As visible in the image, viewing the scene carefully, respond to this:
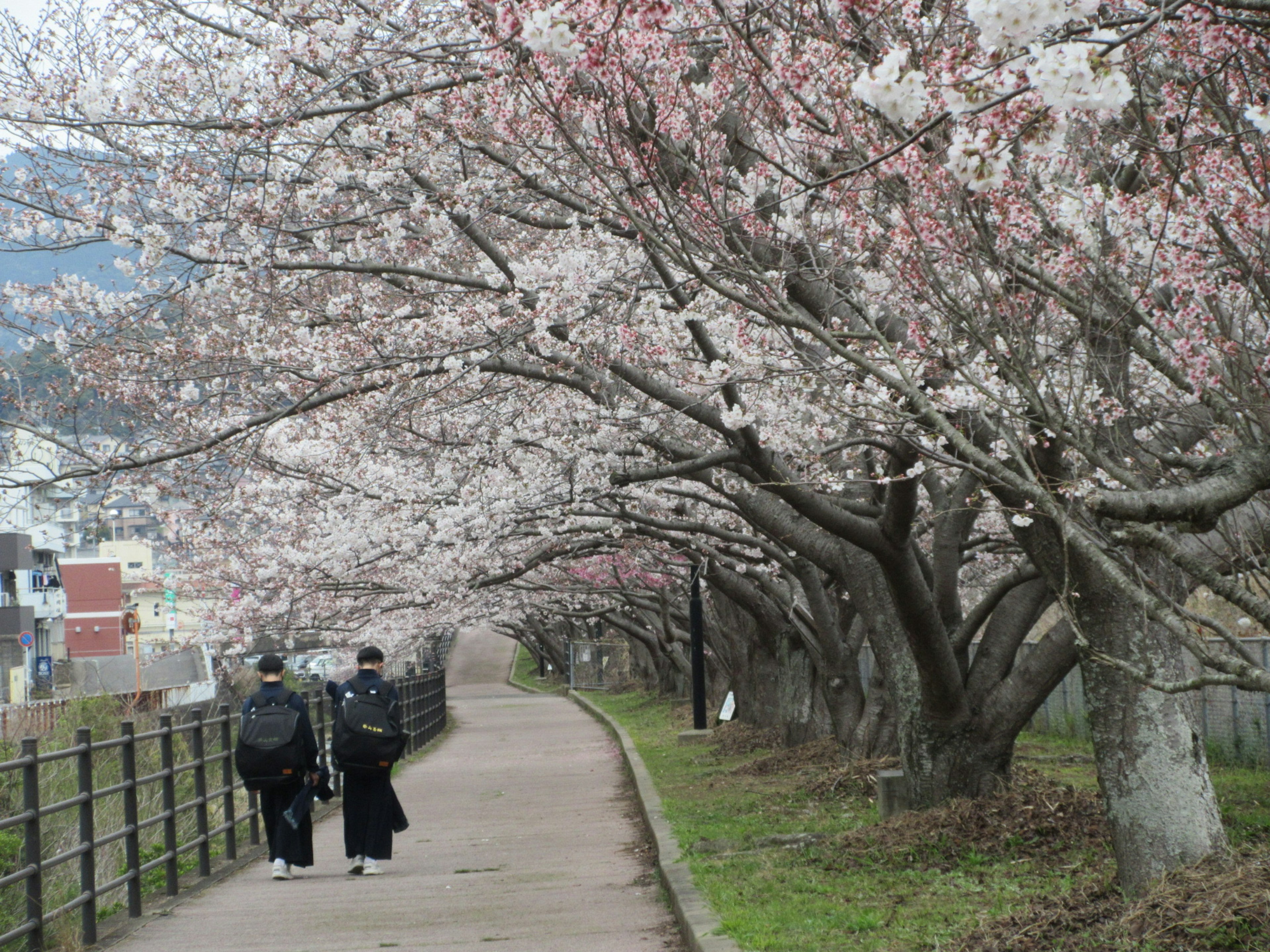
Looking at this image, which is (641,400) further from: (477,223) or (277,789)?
(277,789)

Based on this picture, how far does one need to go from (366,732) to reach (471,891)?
1.53 metres

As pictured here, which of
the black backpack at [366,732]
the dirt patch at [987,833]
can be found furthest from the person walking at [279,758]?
the dirt patch at [987,833]

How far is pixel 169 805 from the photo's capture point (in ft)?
29.1

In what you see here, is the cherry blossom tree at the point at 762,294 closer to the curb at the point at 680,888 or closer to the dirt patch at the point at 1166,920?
the dirt patch at the point at 1166,920

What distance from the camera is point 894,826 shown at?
30.8 ft

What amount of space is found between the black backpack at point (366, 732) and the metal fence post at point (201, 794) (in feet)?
3.20

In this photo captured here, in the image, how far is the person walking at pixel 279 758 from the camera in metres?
9.58

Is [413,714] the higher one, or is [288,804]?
[413,714]

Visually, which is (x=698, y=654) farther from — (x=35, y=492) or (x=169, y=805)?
(x=35, y=492)

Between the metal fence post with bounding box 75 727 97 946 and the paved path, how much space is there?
0.23 m

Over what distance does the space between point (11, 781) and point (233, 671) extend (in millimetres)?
27108

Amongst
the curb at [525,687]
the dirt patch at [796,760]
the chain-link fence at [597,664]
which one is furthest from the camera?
the curb at [525,687]

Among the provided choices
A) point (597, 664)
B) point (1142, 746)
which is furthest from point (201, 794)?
point (597, 664)

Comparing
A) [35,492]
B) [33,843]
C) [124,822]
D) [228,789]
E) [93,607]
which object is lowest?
[124,822]
